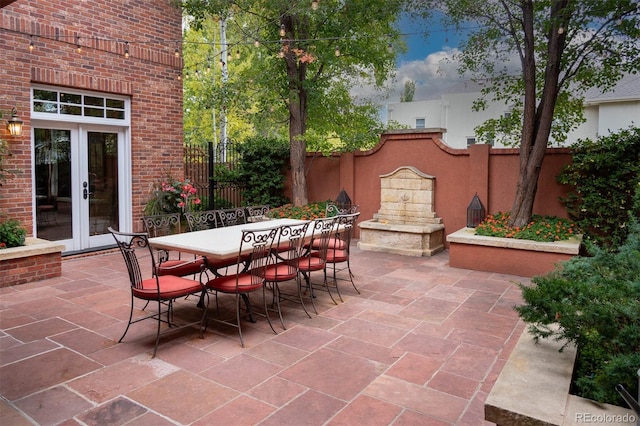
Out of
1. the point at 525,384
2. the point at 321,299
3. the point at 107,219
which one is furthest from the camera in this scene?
the point at 107,219

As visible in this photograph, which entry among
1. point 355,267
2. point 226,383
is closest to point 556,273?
point 226,383

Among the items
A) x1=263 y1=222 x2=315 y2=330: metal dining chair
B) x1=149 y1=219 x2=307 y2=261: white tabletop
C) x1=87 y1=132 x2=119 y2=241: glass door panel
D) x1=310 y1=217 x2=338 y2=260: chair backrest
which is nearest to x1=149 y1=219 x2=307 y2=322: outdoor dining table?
x1=149 y1=219 x2=307 y2=261: white tabletop

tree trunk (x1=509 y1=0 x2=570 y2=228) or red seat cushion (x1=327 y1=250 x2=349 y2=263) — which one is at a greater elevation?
tree trunk (x1=509 y1=0 x2=570 y2=228)

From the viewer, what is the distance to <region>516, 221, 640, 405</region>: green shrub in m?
1.85

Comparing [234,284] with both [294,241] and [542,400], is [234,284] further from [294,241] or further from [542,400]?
[542,400]

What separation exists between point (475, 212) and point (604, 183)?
1.88 m

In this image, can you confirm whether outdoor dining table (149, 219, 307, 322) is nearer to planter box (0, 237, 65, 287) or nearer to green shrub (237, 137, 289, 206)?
planter box (0, 237, 65, 287)

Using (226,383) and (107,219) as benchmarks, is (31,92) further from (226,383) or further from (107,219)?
(226,383)

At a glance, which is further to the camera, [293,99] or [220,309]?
[293,99]

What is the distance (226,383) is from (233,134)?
16.6 metres

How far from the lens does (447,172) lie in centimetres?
811

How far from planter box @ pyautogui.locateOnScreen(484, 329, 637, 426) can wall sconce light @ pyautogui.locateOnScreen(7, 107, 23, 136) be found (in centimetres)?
666

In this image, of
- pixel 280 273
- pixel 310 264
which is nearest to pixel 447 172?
pixel 310 264

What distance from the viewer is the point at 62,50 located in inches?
267
